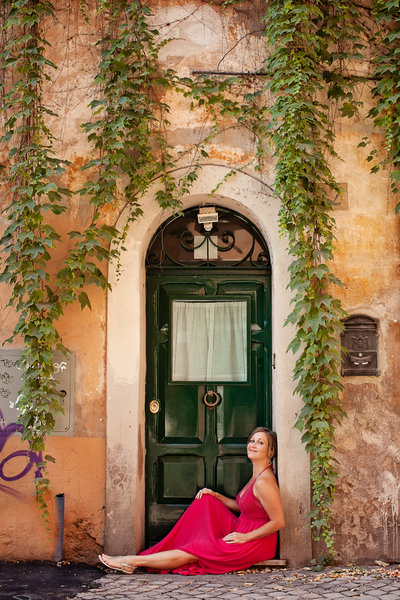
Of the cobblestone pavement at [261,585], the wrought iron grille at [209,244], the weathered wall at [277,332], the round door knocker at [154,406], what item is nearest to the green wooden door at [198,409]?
the round door knocker at [154,406]

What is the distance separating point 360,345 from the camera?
548 cm

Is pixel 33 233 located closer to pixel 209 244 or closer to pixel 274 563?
pixel 209 244

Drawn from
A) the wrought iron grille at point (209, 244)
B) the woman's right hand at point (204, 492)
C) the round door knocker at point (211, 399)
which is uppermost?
the wrought iron grille at point (209, 244)

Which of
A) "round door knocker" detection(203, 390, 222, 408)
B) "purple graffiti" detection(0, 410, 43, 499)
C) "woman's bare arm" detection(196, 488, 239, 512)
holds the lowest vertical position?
"woman's bare arm" detection(196, 488, 239, 512)

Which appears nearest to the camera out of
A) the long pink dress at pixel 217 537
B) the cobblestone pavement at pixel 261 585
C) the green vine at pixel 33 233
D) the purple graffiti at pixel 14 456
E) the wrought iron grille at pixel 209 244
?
the cobblestone pavement at pixel 261 585

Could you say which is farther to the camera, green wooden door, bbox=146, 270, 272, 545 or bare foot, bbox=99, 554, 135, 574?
green wooden door, bbox=146, 270, 272, 545

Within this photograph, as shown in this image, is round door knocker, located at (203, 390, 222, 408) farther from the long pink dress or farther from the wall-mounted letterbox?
the wall-mounted letterbox

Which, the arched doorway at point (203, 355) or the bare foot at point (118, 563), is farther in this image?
the arched doorway at point (203, 355)

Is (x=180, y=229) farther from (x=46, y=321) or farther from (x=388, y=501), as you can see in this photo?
(x=388, y=501)

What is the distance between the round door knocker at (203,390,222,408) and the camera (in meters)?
5.77

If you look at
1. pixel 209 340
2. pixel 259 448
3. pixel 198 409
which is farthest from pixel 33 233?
pixel 259 448

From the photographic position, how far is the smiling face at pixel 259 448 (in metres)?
5.30

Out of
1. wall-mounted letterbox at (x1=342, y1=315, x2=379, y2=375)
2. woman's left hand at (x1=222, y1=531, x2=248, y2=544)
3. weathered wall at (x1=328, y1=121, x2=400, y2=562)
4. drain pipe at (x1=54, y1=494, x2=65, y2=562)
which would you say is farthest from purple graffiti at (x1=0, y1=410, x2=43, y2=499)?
wall-mounted letterbox at (x1=342, y1=315, x2=379, y2=375)

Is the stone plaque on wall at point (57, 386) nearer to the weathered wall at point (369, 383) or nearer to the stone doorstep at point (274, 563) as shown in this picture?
the stone doorstep at point (274, 563)
